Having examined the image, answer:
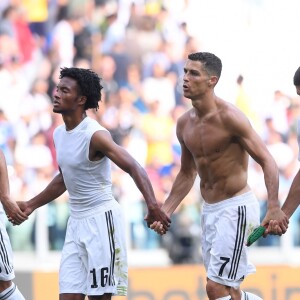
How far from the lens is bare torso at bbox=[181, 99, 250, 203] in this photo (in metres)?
8.45

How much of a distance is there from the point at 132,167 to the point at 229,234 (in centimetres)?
117

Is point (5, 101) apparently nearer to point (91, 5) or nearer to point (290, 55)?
point (91, 5)

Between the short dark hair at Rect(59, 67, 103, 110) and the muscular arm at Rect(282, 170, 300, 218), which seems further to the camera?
the short dark hair at Rect(59, 67, 103, 110)

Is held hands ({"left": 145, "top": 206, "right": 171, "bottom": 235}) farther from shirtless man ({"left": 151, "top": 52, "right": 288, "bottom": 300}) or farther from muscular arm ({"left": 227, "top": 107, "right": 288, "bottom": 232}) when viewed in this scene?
muscular arm ({"left": 227, "top": 107, "right": 288, "bottom": 232})

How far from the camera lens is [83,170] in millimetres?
8109

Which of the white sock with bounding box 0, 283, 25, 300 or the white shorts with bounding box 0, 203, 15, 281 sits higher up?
the white shorts with bounding box 0, 203, 15, 281

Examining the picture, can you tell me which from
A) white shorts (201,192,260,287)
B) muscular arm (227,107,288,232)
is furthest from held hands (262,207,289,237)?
white shorts (201,192,260,287)

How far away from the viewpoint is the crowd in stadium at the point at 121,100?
40.6ft

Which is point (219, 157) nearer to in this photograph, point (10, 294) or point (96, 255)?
point (96, 255)

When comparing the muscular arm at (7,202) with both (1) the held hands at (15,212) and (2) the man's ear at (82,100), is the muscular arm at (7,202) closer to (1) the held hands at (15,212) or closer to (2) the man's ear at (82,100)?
(1) the held hands at (15,212)

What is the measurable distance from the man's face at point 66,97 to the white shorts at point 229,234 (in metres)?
1.40

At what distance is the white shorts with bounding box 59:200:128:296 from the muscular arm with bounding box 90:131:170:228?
1.29 feet

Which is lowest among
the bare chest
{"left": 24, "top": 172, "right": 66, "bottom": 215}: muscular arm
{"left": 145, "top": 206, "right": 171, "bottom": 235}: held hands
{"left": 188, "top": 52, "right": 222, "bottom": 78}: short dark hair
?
{"left": 145, "top": 206, "right": 171, "bottom": 235}: held hands

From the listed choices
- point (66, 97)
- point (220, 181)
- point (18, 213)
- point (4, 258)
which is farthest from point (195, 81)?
point (4, 258)
